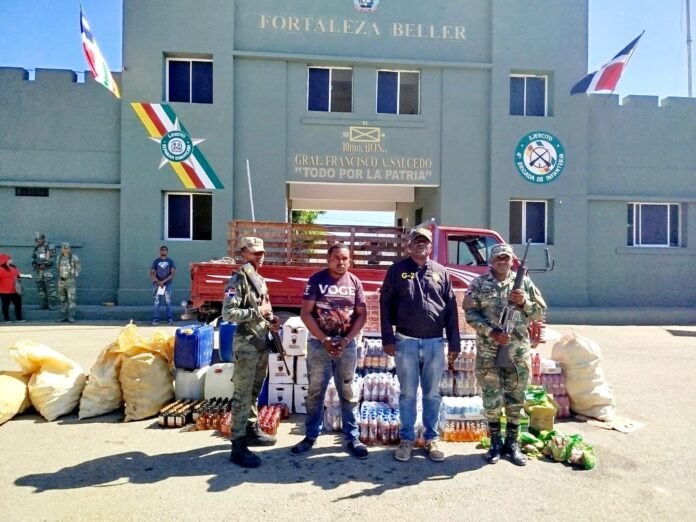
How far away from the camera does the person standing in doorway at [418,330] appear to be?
382cm

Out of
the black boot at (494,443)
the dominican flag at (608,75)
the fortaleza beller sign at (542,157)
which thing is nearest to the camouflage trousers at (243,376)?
the black boot at (494,443)

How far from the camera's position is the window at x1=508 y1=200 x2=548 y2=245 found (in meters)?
13.1

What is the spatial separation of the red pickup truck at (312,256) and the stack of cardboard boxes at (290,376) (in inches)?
116

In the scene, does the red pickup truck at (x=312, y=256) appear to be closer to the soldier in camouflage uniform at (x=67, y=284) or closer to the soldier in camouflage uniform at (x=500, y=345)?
the soldier in camouflage uniform at (x=500, y=345)

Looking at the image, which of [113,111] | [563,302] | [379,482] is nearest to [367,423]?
[379,482]

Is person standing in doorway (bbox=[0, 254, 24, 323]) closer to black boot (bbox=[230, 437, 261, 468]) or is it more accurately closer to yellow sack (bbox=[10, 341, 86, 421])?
yellow sack (bbox=[10, 341, 86, 421])

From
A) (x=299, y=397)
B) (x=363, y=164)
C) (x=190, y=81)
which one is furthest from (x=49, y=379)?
(x=190, y=81)

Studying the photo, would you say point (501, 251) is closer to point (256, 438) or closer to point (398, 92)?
point (256, 438)

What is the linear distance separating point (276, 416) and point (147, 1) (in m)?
12.2

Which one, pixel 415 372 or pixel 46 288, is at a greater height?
pixel 46 288

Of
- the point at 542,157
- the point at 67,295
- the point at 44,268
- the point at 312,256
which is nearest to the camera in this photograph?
the point at 312,256

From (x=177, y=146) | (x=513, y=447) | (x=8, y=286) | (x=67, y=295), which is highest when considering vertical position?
(x=177, y=146)

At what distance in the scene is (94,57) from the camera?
10367 millimetres

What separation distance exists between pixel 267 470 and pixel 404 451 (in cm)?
115
